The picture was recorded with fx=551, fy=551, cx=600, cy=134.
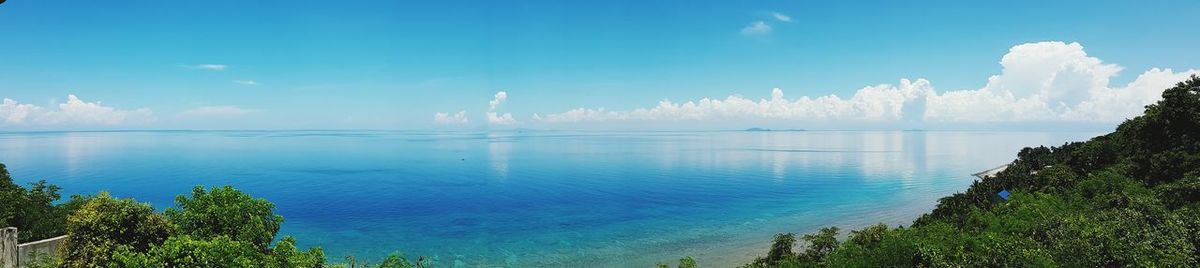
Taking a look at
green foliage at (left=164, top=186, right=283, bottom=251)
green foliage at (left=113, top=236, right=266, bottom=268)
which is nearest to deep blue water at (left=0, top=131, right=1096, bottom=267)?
green foliage at (left=164, top=186, right=283, bottom=251)

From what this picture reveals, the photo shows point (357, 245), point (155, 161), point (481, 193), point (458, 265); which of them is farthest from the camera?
point (155, 161)

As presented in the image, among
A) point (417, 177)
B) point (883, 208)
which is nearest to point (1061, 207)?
point (883, 208)

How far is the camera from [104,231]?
16062 millimetres

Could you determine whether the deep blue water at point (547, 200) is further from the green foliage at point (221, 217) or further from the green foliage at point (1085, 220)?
the green foliage at point (221, 217)

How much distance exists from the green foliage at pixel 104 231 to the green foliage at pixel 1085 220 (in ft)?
83.7

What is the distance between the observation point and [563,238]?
48.6 meters

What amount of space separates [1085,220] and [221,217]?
32.9 meters

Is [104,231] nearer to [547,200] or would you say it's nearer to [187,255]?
[187,255]

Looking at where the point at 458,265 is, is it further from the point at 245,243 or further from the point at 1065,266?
the point at 1065,266

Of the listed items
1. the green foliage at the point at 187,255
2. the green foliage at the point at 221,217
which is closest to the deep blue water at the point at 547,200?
the green foliage at the point at 221,217

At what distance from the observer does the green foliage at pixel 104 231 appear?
51.6ft

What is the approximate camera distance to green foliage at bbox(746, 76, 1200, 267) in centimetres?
1739

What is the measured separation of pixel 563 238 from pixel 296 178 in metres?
63.2

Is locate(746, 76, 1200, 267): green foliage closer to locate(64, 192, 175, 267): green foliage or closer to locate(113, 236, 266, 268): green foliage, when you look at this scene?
locate(113, 236, 266, 268): green foliage
